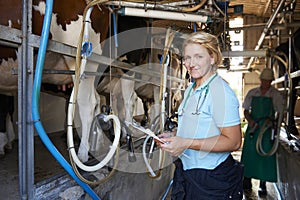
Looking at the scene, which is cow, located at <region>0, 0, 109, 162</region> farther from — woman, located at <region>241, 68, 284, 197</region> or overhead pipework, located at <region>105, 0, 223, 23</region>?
woman, located at <region>241, 68, 284, 197</region>

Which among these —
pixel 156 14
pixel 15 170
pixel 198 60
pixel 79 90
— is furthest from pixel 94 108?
pixel 198 60

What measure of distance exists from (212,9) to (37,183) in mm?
1382

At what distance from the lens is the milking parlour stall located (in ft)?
4.05

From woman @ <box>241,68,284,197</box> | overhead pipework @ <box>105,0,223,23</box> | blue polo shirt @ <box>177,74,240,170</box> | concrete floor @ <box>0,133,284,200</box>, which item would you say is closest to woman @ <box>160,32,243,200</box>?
blue polo shirt @ <box>177,74,240,170</box>

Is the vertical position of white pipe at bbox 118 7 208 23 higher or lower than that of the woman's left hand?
higher

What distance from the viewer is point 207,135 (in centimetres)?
117

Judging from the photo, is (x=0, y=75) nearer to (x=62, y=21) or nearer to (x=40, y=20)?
(x=40, y=20)

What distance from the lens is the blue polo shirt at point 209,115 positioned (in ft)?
3.70

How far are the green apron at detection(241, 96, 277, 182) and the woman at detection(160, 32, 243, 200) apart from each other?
2.33 meters

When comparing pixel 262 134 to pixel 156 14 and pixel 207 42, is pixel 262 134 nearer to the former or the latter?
pixel 156 14

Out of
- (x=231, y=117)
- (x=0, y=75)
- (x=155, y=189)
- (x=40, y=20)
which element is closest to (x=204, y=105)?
(x=231, y=117)

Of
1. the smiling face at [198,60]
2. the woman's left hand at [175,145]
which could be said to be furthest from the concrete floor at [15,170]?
the smiling face at [198,60]

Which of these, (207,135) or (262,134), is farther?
(262,134)

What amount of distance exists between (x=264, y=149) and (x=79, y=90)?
2310mm
